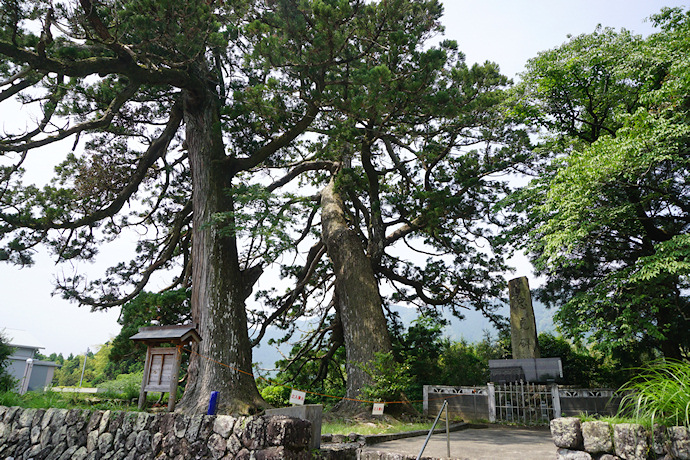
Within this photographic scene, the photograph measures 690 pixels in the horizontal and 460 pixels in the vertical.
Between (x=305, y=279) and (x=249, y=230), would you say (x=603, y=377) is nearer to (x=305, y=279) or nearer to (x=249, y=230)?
(x=305, y=279)

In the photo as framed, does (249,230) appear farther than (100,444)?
Yes

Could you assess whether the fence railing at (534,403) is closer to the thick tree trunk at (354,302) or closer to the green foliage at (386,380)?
the green foliage at (386,380)

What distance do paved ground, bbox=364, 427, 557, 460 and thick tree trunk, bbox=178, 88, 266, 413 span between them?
2.87 meters

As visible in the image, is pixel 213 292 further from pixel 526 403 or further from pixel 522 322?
pixel 522 322

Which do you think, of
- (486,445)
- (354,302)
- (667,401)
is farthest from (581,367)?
(667,401)

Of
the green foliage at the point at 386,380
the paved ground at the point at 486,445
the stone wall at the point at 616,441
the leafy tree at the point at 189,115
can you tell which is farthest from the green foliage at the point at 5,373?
the stone wall at the point at 616,441

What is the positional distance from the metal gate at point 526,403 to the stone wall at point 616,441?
4.50m

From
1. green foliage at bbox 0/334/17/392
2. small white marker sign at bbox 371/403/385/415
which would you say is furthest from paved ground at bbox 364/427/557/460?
green foliage at bbox 0/334/17/392

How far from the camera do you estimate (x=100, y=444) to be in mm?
5898

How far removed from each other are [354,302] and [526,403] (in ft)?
12.6

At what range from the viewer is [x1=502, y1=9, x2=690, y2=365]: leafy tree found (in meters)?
6.84

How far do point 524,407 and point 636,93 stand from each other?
261 inches

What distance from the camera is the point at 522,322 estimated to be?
364 inches

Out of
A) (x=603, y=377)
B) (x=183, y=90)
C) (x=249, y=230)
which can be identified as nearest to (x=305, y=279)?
(x=249, y=230)
